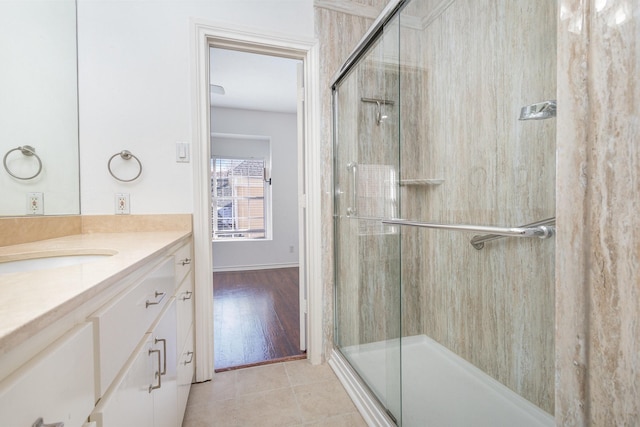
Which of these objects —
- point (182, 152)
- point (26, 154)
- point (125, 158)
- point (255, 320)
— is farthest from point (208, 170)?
point (255, 320)

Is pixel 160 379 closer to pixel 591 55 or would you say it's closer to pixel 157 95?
pixel 591 55

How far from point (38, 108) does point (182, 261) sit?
928 millimetres

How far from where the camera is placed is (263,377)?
163cm

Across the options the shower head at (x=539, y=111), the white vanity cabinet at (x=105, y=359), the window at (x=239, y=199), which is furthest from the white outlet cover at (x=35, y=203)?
the window at (x=239, y=199)

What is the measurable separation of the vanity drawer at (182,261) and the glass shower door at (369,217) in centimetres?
87

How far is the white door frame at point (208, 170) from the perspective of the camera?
1.61 meters

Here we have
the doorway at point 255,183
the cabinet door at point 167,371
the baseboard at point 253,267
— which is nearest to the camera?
the cabinet door at point 167,371

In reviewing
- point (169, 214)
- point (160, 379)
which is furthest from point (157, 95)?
point (160, 379)

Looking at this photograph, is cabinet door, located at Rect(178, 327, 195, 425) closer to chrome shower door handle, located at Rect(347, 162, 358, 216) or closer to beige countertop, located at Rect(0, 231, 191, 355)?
beige countertop, located at Rect(0, 231, 191, 355)

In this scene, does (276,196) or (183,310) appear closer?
(183,310)

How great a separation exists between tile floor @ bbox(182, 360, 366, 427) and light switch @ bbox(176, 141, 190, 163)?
4.19 ft

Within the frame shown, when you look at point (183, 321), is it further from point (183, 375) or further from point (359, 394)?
point (359, 394)

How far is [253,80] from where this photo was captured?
3318mm

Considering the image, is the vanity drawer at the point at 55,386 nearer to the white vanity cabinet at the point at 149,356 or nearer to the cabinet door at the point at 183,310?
the white vanity cabinet at the point at 149,356
